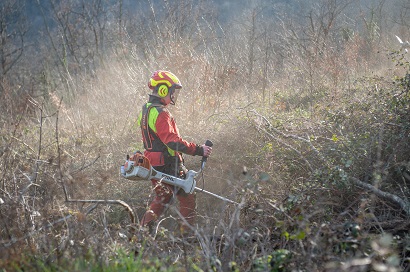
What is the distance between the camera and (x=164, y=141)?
17.1 feet

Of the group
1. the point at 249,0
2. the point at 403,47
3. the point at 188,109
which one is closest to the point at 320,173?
the point at 403,47

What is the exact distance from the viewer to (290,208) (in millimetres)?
4535

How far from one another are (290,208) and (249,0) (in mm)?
23488

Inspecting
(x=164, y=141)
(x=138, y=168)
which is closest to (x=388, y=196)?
(x=164, y=141)

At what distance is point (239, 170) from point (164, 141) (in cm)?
172

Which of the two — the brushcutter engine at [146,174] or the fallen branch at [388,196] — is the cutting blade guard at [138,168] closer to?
the brushcutter engine at [146,174]

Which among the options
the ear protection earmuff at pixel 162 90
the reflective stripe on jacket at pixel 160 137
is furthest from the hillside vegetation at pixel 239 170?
the ear protection earmuff at pixel 162 90

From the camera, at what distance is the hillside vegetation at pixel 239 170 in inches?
143

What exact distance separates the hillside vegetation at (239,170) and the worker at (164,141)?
11.8 inches

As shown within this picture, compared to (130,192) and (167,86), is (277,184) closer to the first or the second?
(167,86)

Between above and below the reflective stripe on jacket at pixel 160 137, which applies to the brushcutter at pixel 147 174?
below

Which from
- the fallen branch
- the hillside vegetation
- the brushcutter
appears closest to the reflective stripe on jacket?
the brushcutter

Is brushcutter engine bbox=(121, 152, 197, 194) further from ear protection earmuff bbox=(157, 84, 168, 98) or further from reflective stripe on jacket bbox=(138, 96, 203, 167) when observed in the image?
ear protection earmuff bbox=(157, 84, 168, 98)

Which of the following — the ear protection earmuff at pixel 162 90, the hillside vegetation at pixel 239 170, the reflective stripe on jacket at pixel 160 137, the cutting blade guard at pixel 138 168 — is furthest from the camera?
the ear protection earmuff at pixel 162 90
